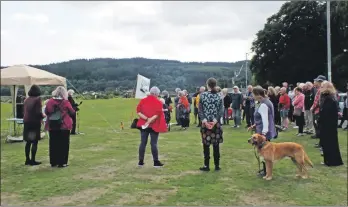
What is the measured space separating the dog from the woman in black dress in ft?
4.51

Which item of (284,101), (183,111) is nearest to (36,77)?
(284,101)

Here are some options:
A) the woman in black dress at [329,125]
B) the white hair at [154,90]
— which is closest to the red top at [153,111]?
the white hair at [154,90]

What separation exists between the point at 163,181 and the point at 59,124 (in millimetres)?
2622

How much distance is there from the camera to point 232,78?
6.21 metres

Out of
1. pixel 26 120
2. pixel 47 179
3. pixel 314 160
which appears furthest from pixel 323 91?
pixel 26 120

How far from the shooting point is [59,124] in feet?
26.6

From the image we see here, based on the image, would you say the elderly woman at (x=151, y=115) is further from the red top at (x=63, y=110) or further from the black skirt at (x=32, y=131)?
the black skirt at (x=32, y=131)

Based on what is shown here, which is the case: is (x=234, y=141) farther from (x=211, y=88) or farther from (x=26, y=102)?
(x=26, y=102)

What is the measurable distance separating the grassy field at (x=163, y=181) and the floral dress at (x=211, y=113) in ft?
2.23

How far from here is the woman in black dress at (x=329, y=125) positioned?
8.23 m

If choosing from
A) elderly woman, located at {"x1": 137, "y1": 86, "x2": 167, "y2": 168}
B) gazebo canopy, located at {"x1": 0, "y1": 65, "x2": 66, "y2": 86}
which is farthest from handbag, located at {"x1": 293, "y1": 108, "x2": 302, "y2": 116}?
gazebo canopy, located at {"x1": 0, "y1": 65, "x2": 66, "y2": 86}

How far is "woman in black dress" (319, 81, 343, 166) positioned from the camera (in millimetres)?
8234

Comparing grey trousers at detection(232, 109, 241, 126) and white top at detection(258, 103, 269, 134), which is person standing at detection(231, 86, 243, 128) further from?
white top at detection(258, 103, 269, 134)

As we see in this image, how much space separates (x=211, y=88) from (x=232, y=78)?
107 cm
